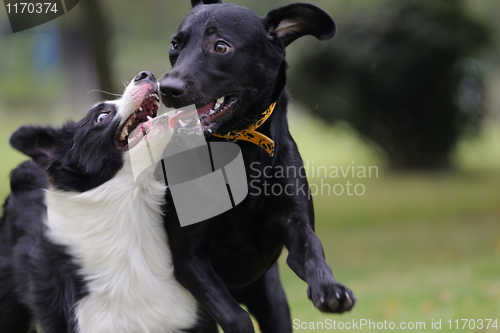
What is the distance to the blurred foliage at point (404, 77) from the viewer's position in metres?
8.60

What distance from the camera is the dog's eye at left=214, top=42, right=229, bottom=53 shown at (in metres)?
2.66

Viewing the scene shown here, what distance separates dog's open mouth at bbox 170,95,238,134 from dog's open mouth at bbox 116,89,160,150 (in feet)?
0.88

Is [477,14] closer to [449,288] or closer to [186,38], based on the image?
[449,288]

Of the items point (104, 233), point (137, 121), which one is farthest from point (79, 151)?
point (104, 233)

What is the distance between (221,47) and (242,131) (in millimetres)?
412

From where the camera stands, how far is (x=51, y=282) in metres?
2.88

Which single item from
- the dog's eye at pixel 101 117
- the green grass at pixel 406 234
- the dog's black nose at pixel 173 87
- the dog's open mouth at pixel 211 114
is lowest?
the green grass at pixel 406 234

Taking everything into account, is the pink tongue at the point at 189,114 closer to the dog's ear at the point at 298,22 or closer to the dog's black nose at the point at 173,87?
the dog's black nose at the point at 173,87

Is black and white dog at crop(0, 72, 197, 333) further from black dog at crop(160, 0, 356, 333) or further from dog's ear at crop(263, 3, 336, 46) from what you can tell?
dog's ear at crop(263, 3, 336, 46)

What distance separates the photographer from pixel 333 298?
7.30ft

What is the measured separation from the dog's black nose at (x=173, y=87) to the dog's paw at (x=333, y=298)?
1038mm

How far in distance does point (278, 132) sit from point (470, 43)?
22.6ft

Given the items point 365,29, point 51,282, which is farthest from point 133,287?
point 365,29

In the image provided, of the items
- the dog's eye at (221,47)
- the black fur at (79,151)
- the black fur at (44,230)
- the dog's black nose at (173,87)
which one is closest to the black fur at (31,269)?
the black fur at (44,230)
